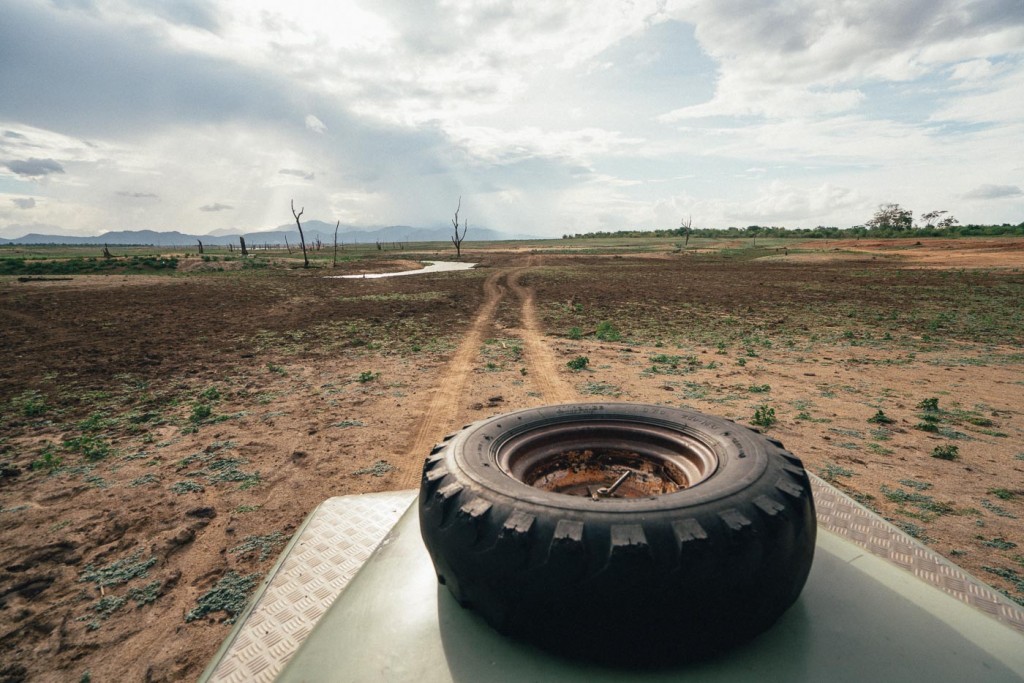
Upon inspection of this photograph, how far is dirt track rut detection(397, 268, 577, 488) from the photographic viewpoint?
6164 mm

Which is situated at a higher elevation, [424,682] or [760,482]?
[760,482]

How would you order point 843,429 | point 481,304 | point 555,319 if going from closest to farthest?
point 843,429 < point 555,319 < point 481,304

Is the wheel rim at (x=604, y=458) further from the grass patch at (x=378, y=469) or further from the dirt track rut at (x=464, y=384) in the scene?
the grass patch at (x=378, y=469)

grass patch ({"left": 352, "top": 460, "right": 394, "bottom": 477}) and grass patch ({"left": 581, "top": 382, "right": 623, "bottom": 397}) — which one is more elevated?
grass patch ({"left": 581, "top": 382, "right": 623, "bottom": 397})

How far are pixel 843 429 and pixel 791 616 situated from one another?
558 cm

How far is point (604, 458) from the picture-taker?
10.4ft

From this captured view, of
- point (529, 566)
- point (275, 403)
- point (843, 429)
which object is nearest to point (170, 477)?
point (275, 403)

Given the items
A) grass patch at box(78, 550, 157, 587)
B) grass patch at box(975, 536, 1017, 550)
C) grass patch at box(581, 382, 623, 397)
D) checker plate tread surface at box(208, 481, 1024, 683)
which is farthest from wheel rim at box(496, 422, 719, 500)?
grass patch at box(581, 382, 623, 397)

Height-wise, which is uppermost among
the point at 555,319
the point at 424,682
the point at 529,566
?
Answer: the point at 529,566

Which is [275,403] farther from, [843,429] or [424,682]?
[843,429]

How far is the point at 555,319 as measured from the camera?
1577 cm

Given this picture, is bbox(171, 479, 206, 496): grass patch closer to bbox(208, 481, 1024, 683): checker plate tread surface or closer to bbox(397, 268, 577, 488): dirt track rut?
bbox(397, 268, 577, 488): dirt track rut

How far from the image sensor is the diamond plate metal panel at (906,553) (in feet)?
8.08

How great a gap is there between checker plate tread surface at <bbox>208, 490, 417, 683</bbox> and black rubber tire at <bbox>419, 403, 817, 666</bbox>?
45.4 inches
